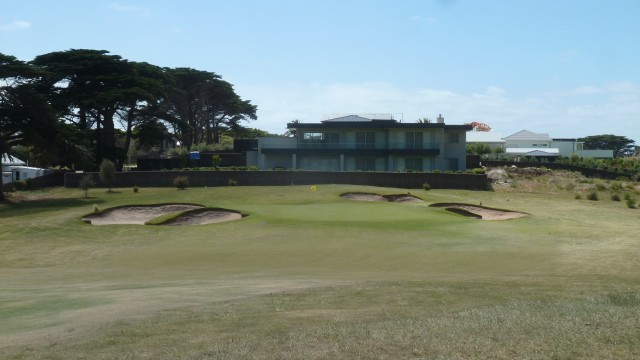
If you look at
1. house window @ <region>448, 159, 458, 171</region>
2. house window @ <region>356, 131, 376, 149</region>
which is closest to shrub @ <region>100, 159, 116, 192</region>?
house window @ <region>356, 131, 376, 149</region>

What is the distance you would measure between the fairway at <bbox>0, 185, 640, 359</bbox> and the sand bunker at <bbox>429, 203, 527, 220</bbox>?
65.5 inches

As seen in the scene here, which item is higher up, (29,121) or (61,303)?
(29,121)

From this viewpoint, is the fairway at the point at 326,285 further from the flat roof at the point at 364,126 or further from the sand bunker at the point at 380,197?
the flat roof at the point at 364,126

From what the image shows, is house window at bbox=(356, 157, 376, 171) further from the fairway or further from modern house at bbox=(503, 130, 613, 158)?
modern house at bbox=(503, 130, 613, 158)

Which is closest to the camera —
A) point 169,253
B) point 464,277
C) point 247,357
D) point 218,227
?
point 247,357

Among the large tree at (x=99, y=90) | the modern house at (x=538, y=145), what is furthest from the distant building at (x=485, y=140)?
the large tree at (x=99, y=90)

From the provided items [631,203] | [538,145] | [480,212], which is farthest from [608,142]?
[480,212]

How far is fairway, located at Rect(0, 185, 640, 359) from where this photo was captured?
9.18m

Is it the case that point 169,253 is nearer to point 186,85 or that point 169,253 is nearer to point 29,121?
point 29,121

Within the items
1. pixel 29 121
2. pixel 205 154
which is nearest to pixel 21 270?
pixel 29 121

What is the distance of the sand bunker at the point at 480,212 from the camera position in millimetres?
41875

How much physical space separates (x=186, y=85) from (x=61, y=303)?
87174 millimetres

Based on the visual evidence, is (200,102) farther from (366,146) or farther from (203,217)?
(203,217)

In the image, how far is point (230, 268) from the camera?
23109 mm
